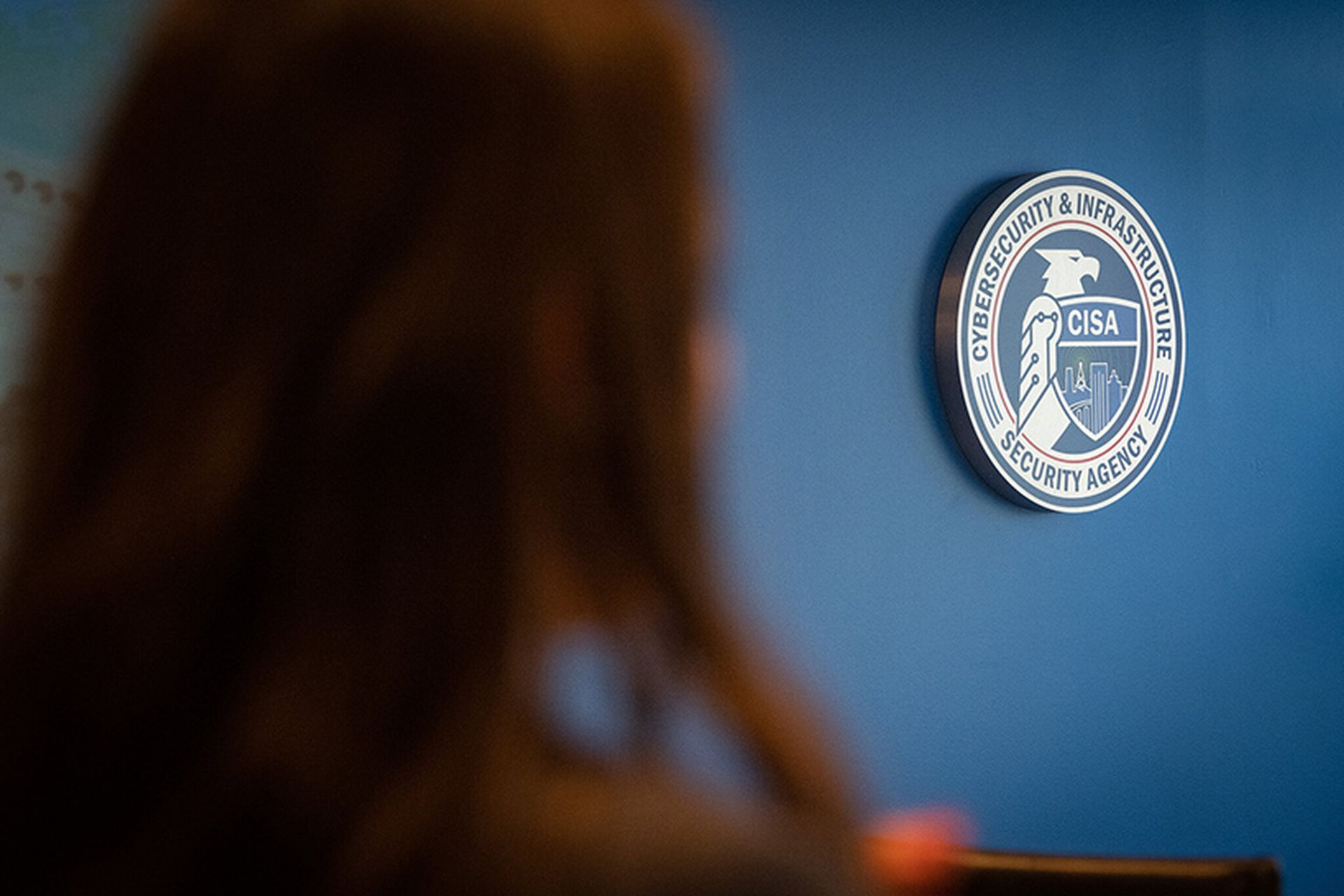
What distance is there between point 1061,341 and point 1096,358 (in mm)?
111

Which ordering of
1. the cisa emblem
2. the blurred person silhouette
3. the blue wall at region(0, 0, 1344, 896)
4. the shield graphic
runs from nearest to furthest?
the blurred person silhouette, the blue wall at region(0, 0, 1344, 896), the cisa emblem, the shield graphic

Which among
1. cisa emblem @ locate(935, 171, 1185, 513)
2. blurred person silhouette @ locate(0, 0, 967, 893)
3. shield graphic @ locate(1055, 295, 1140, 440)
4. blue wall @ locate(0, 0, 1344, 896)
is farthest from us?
shield graphic @ locate(1055, 295, 1140, 440)

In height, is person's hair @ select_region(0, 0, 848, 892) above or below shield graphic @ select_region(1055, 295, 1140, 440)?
below

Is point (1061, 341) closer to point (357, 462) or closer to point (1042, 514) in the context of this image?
point (1042, 514)

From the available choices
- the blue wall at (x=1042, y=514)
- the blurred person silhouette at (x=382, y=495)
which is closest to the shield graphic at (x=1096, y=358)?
the blue wall at (x=1042, y=514)

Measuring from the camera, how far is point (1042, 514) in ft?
9.00

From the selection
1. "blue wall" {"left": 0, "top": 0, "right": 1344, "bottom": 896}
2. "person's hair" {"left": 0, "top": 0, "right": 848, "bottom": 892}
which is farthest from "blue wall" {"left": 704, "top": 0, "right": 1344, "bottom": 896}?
"person's hair" {"left": 0, "top": 0, "right": 848, "bottom": 892}

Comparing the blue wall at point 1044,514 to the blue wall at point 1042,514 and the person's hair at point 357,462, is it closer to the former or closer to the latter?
the blue wall at point 1042,514

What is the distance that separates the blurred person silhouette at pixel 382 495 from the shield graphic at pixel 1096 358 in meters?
2.31

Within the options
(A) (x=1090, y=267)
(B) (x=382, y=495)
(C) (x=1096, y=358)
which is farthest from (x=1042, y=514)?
(B) (x=382, y=495)

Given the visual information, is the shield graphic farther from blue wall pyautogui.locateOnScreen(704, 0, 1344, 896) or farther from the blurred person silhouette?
the blurred person silhouette

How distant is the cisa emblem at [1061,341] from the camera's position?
2.57m

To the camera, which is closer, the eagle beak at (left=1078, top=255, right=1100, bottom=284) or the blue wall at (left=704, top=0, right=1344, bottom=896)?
the blue wall at (left=704, top=0, right=1344, bottom=896)

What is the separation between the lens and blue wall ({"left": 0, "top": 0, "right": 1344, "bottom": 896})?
2432 millimetres
